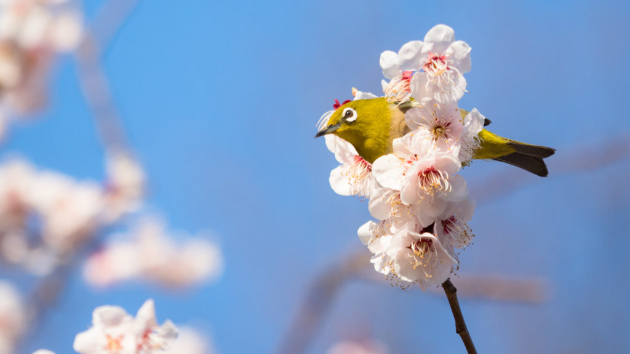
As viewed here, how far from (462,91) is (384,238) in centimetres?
15

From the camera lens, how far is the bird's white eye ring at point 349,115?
51 centimetres

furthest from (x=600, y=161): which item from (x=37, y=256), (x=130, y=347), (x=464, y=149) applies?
(x=37, y=256)

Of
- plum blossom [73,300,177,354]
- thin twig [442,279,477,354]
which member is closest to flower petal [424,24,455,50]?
thin twig [442,279,477,354]

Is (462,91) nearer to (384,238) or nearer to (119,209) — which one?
(384,238)

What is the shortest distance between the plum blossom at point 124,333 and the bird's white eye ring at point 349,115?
28 cm

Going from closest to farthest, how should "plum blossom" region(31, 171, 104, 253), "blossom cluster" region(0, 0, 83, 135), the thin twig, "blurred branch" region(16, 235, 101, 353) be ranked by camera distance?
the thin twig
"blurred branch" region(16, 235, 101, 353)
"blossom cluster" region(0, 0, 83, 135)
"plum blossom" region(31, 171, 104, 253)

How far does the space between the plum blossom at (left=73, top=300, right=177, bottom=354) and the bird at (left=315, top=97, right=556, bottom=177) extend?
27 centimetres

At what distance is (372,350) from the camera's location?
2.00m

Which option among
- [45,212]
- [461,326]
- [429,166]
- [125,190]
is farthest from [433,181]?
[45,212]

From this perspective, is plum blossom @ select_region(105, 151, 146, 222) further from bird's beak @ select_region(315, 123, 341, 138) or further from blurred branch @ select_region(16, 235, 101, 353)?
bird's beak @ select_region(315, 123, 341, 138)

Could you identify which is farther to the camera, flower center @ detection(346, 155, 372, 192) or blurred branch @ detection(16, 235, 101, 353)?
blurred branch @ detection(16, 235, 101, 353)

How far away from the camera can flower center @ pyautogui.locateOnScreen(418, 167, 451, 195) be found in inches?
16.5

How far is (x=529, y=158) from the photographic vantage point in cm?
54

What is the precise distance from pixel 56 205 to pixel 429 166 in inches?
65.2
